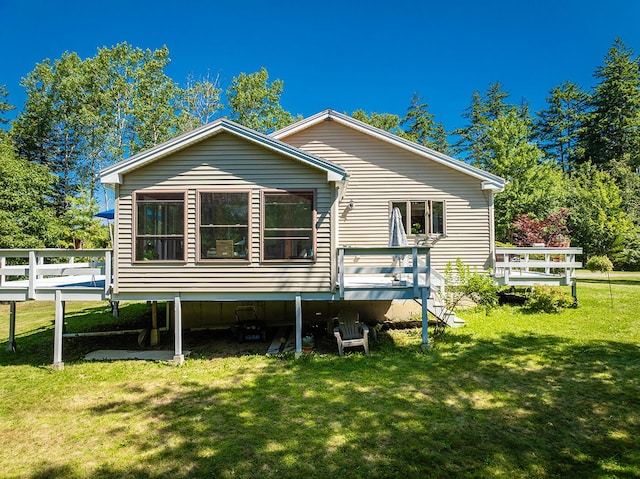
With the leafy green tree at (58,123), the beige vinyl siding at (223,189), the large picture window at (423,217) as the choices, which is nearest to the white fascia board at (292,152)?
the beige vinyl siding at (223,189)

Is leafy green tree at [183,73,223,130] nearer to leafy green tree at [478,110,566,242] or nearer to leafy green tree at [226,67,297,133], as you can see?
leafy green tree at [226,67,297,133]

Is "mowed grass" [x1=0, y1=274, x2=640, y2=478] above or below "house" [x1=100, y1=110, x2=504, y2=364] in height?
below

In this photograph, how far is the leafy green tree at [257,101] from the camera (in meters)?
31.1

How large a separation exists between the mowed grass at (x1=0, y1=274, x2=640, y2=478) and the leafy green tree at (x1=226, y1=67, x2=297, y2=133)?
26294mm

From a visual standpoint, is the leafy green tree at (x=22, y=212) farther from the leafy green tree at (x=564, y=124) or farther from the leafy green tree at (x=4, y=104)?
the leafy green tree at (x=564, y=124)

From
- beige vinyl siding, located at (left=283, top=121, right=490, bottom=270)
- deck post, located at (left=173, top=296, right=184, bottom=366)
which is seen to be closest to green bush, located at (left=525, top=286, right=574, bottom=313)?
beige vinyl siding, located at (left=283, top=121, right=490, bottom=270)

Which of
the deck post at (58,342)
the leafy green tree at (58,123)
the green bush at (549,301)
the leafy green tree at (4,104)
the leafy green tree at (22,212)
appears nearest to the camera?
the deck post at (58,342)

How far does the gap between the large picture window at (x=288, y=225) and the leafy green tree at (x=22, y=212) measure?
56.5ft

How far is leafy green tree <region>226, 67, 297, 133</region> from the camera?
31.1m

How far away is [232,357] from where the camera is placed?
8094 millimetres

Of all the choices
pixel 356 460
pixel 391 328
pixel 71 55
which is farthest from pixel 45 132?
pixel 356 460

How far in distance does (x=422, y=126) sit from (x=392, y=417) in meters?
40.5

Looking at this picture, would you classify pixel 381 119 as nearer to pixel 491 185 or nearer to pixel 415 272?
pixel 491 185

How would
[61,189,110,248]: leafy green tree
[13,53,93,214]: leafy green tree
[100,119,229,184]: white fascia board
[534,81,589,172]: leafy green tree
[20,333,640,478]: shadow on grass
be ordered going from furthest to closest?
[534,81,589,172]: leafy green tree → [13,53,93,214]: leafy green tree → [61,189,110,248]: leafy green tree → [100,119,229,184]: white fascia board → [20,333,640,478]: shadow on grass
